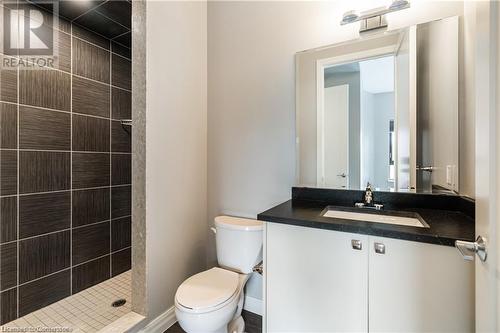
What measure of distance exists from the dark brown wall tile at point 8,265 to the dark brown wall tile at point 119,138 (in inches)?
41.7

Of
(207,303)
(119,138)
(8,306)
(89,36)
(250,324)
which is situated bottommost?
(250,324)

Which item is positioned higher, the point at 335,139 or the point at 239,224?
the point at 335,139

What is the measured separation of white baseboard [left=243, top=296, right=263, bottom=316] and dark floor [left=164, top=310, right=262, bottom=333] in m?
0.03

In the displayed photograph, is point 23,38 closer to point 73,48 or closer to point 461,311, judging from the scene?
point 73,48

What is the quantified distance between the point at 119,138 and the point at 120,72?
65 cm

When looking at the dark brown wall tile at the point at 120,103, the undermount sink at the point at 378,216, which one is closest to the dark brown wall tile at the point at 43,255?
the dark brown wall tile at the point at 120,103

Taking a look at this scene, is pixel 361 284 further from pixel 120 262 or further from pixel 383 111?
pixel 120 262

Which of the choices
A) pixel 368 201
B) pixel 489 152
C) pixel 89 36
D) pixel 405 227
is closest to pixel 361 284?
pixel 405 227

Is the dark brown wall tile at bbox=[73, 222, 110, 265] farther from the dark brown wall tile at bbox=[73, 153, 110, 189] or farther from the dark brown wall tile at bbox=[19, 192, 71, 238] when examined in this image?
the dark brown wall tile at bbox=[73, 153, 110, 189]

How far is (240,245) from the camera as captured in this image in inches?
65.9

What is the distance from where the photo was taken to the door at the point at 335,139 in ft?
5.29

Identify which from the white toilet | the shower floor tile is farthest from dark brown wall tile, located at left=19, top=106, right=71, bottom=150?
the white toilet

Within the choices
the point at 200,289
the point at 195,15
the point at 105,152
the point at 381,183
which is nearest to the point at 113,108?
the point at 105,152

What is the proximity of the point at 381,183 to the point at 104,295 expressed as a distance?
2327mm
